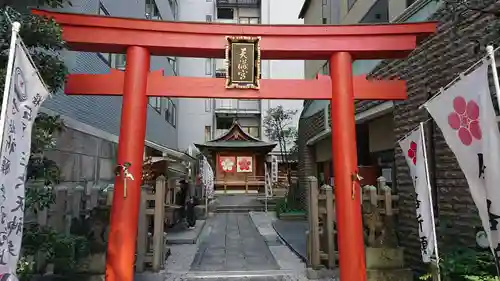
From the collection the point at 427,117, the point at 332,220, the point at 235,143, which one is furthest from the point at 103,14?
the point at 235,143

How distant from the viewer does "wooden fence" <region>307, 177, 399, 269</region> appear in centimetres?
601

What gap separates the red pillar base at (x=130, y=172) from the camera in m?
5.07

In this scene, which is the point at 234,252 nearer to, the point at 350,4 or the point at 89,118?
the point at 89,118

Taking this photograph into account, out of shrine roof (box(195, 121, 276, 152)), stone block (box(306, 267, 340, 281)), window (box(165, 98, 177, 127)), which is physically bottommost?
stone block (box(306, 267, 340, 281))

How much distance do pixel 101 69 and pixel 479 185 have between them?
912 centimetres

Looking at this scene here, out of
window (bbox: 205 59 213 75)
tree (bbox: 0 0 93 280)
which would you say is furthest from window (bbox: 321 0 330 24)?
window (bbox: 205 59 213 75)

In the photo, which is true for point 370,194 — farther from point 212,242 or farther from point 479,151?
point 212,242

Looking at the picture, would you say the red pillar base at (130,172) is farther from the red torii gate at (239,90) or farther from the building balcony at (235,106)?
the building balcony at (235,106)

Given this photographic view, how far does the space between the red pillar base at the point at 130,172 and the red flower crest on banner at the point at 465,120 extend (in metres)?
4.30

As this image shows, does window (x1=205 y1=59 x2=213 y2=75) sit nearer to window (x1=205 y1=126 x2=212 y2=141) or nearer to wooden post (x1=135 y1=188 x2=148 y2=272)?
window (x1=205 y1=126 x2=212 y2=141)

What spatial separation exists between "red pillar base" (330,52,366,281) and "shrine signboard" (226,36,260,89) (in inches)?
51.8

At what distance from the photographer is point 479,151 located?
3010mm

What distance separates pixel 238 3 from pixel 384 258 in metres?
32.3

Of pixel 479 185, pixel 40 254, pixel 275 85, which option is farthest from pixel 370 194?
pixel 40 254
